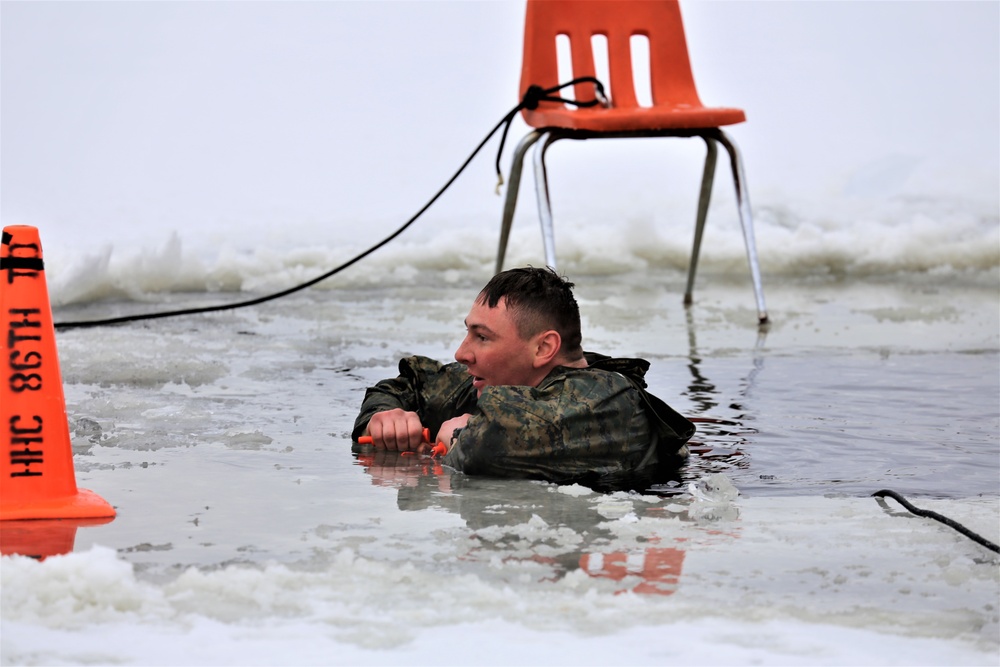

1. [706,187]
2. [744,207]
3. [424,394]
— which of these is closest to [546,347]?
[424,394]

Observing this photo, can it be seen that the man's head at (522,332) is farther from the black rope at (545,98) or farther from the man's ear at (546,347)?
the black rope at (545,98)

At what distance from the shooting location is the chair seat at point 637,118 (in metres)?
5.48

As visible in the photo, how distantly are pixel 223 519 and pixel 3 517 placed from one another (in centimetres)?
42

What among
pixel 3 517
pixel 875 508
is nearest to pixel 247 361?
pixel 3 517

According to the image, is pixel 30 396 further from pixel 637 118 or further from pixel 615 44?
pixel 615 44

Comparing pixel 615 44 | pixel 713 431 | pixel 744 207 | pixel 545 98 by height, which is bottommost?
pixel 713 431

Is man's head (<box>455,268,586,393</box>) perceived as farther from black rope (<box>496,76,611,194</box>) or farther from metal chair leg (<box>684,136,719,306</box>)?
metal chair leg (<box>684,136,719,306</box>)

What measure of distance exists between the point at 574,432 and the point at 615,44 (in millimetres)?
3695

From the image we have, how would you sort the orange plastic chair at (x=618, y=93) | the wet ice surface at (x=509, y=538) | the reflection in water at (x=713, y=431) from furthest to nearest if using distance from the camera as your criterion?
1. the orange plastic chair at (x=618, y=93)
2. the reflection in water at (x=713, y=431)
3. the wet ice surface at (x=509, y=538)

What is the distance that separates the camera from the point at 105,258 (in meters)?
7.07

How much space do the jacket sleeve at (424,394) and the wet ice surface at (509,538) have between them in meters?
0.16

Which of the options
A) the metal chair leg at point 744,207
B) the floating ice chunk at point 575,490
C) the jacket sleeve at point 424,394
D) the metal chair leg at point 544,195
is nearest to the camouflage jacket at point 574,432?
the floating ice chunk at point 575,490

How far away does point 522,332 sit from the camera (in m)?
3.15

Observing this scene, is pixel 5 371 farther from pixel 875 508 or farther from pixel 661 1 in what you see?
pixel 661 1
